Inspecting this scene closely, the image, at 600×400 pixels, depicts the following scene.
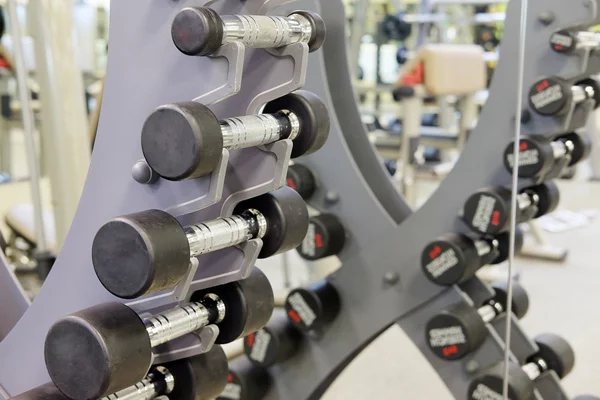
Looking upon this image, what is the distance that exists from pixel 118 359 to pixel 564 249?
10.6 ft

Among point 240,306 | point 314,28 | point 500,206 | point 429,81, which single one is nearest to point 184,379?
point 240,306

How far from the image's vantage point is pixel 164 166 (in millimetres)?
660

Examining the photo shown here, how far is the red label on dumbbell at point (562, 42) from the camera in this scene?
1432 mm

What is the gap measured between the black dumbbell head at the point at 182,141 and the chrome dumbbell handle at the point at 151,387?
26cm

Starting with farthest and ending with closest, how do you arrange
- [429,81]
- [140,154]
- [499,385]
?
[429,81], [499,385], [140,154]

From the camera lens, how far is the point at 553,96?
1.42 meters

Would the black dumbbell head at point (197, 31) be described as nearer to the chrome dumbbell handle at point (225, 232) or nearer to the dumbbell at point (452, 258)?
the chrome dumbbell handle at point (225, 232)

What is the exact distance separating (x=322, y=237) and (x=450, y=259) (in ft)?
0.91

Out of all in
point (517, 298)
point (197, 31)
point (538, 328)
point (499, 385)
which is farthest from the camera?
point (538, 328)

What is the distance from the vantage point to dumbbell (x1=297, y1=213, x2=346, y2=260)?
1.50m

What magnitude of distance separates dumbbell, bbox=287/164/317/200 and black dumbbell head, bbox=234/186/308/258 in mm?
712

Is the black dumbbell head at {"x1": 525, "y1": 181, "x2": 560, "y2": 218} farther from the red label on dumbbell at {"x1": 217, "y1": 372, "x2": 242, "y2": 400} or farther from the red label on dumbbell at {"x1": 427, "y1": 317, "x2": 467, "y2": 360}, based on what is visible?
the red label on dumbbell at {"x1": 217, "y1": 372, "x2": 242, "y2": 400}

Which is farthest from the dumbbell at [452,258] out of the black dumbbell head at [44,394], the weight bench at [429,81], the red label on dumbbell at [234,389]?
the weight bench at [429,81]

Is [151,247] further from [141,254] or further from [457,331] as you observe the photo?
[457,331]
